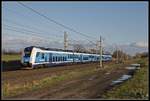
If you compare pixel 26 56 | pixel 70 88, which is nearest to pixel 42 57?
pixel 26 56

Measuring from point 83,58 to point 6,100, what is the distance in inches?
2482

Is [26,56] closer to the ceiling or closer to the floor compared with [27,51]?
closer to the floor

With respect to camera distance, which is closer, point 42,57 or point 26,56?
point 26,56

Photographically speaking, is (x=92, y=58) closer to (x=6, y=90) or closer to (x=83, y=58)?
(x=83, y=58)

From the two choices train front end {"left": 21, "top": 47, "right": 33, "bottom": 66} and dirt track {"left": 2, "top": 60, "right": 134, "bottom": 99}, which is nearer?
dirt track {"left": 2, "top": 60, "right": 134, "bottom": 99}

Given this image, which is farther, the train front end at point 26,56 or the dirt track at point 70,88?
the train front end at point 26,56

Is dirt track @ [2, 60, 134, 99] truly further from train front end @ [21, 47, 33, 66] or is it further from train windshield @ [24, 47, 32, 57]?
train windshield @ [24, 47, 32, 57]

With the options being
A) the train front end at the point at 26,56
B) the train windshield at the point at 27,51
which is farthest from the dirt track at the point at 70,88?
the train windshield at the point at 27,51

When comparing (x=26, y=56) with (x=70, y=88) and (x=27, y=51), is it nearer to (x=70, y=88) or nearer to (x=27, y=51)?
(x=27, y=51)

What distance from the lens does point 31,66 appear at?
1906 inches

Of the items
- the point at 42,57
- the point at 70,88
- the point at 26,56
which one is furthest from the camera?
the point at 42,57

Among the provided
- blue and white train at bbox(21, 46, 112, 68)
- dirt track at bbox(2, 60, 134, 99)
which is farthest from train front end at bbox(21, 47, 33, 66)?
dirt track at bbox(2, 60, 134, 99)

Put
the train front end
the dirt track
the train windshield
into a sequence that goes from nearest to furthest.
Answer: the dirt track < the train front end < the train windshield

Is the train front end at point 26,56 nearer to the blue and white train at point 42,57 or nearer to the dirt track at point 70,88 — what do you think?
the blue and white train at point 42,57
